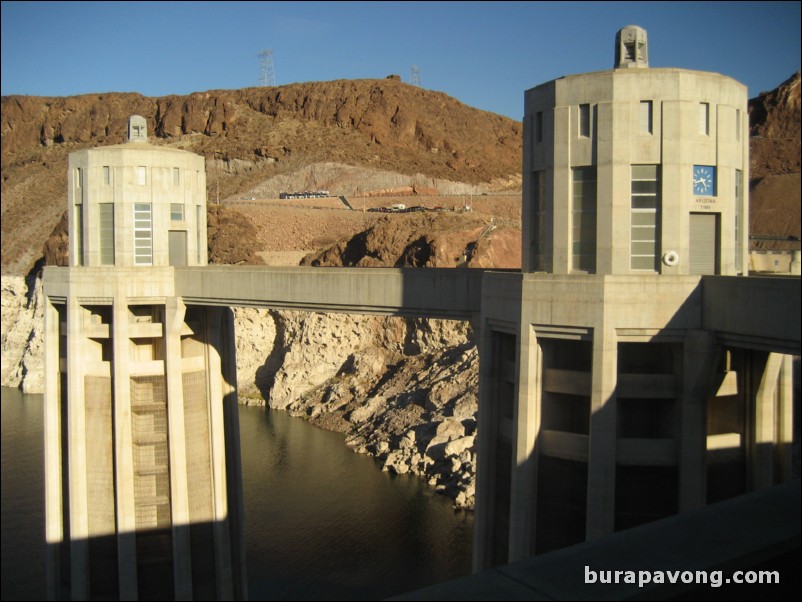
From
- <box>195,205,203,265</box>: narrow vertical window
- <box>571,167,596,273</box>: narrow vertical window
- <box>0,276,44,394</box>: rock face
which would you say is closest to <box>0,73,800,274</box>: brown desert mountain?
<box>0,276,44,394</box>: rock face

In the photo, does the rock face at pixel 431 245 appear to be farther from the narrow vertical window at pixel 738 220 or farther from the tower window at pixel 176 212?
the narrow vertical window at pixel 738 220

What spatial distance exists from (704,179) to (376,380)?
48408mm

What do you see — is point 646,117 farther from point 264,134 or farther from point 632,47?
point 264,134

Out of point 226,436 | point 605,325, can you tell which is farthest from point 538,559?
point 226,436

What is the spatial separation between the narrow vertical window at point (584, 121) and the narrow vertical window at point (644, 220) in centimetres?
89

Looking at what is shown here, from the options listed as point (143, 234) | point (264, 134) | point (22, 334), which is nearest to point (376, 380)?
A: point (143, 234)

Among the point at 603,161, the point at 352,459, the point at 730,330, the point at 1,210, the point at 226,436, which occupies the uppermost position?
the point at 1,210

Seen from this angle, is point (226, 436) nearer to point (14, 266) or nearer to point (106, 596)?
point (106, 596)

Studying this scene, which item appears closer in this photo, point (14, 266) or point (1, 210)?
point (14, 266)

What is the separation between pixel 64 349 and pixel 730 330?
61.9ft

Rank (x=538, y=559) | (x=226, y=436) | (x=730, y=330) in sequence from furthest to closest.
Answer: (x=226, y=436), (x=730, y=330), (x=538, y=559)

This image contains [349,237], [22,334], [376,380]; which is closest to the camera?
[376,380]

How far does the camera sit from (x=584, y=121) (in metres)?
11.9

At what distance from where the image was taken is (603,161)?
11664mm
